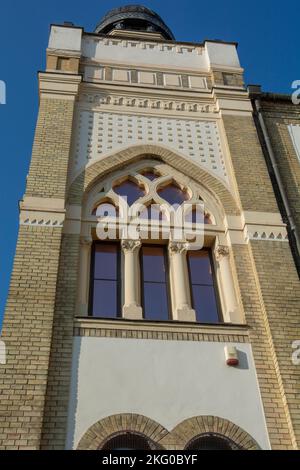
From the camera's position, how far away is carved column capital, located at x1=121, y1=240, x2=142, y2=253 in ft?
30.3

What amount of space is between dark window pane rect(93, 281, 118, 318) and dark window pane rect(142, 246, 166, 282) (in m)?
0.61

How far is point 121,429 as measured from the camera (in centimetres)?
688

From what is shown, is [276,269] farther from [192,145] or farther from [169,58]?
[169,58]

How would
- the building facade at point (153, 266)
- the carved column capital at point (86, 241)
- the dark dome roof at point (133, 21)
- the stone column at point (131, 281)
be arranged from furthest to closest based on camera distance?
the dark dome roof at point (133, 21), the carved column capital at point (86, 241), the stone column at point (131, 281), the building facade at point (153, 266)

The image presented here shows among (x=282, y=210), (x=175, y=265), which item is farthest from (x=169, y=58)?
(x=175, y=265)

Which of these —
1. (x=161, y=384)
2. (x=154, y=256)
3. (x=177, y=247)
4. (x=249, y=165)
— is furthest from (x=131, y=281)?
(x=249, y=165)

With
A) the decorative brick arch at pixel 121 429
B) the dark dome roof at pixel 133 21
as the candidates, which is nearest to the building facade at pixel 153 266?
the decorative brick arch at pixel 121 429

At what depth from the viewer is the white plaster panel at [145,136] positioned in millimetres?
10820

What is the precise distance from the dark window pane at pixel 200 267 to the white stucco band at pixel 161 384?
5.03 feet

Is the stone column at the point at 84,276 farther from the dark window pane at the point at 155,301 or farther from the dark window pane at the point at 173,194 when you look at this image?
the dark window pane at the point at 173,194

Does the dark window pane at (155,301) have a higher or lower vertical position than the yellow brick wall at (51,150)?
lower

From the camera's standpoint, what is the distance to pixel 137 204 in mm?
10070

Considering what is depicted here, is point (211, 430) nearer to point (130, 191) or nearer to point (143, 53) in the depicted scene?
point (130, 191)
